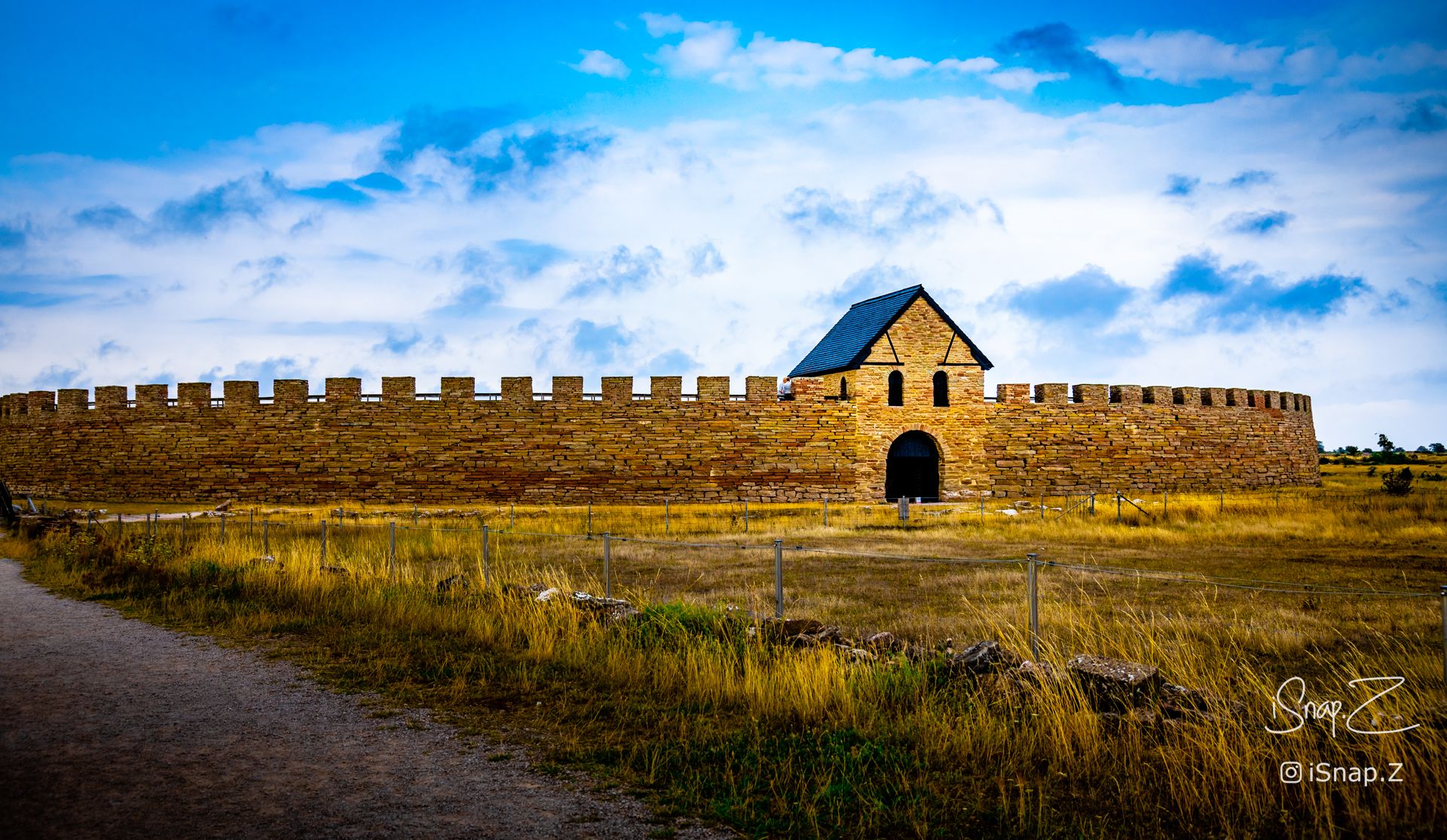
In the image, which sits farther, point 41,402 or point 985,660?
point 41,402

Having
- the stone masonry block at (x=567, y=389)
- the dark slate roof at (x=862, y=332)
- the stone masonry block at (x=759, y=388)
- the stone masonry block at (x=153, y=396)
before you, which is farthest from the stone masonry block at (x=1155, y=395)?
the stone masonry block at (x=153, y=396)

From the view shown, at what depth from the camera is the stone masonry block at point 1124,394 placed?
118 feet

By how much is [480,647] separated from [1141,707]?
6113 mm

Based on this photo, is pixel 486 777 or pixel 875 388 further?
pixel 875 388

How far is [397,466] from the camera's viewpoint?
1277 inches

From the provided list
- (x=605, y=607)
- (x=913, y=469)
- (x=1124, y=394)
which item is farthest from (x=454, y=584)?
(x=1124, y=394)

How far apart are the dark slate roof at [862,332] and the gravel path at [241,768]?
27.9 metres

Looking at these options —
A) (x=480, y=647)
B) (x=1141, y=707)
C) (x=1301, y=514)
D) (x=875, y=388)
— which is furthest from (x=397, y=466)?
(x=1141, y=707)

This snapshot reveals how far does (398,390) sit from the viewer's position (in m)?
32.6

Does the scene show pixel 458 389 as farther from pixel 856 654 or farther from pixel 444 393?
pixel 856 654

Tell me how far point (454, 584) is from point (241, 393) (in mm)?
25619

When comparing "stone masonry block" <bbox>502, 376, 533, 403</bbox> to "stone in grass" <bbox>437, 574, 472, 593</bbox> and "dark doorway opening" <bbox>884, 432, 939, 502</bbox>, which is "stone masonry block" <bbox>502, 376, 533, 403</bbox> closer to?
"dark doorway opening" <bbox>884, 432, 939, 502</bbox>

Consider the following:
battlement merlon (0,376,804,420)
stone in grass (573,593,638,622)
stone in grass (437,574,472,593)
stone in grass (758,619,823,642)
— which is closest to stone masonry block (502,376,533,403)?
battlement merlon (0,376,804,420)

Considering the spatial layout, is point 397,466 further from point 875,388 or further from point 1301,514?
point 1301,514
